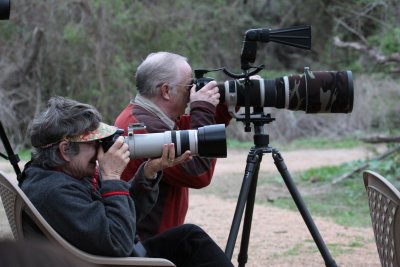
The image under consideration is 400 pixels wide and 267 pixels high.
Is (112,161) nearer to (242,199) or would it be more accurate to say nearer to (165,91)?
(165,91)

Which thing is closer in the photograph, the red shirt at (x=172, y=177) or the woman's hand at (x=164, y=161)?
the woman's hand at (x=164, y=161)

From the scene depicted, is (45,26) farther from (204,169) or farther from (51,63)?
(204,169)

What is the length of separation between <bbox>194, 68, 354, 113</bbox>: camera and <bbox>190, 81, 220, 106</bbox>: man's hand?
0.19 feet

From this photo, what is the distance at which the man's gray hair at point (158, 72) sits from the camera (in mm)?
3174

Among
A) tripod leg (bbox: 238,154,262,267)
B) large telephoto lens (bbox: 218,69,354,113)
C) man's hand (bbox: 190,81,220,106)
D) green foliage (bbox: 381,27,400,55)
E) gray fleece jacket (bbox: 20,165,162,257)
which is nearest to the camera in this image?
gray fleece jacket (bbox: 20,165,162,257)

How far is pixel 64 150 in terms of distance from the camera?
94.5 inches

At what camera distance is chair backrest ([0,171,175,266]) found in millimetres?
2150

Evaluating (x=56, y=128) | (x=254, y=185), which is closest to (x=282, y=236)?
(x=254, y=185)

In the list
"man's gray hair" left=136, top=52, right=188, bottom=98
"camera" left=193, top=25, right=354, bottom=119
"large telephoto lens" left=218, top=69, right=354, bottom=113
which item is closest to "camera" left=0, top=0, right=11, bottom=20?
"man's gray hair" left=136, top=52, right=188, bottom=98

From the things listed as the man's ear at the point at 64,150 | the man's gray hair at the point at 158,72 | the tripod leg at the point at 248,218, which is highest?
the man's gray hair at the point at 158,72

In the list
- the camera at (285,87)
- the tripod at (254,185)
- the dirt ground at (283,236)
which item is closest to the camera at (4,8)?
the camera at (285,87)

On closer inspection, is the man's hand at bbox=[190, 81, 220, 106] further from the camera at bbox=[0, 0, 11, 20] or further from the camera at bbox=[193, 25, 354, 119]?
the camera at bbox=[0, 0, 11, 20]

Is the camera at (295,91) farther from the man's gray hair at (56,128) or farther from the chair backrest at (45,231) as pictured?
the chair backrest at (45,231)

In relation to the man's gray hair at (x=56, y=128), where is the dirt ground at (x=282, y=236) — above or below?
below
